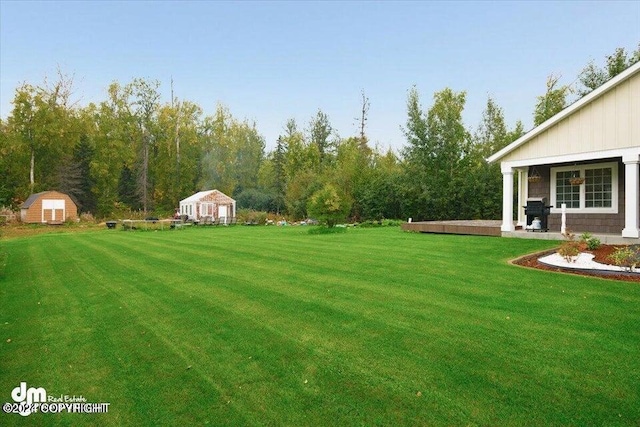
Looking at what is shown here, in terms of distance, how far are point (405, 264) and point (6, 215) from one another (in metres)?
38.0

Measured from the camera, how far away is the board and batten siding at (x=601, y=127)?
422 inches

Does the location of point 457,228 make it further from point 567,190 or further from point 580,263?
point 580,263

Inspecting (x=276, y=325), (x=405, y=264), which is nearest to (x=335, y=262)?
(x=405, y=264)

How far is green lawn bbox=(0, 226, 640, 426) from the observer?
2.88m

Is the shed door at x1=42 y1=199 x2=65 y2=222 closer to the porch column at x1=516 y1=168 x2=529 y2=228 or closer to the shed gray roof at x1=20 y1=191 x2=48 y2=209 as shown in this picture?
the shed gray roof at x1=20 y1=191 x2=48 y2=209

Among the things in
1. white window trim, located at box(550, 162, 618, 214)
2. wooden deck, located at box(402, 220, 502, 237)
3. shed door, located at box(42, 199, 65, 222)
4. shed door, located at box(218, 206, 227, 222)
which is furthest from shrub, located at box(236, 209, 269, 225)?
white window trim, located at box(550, 162, 618, 214)

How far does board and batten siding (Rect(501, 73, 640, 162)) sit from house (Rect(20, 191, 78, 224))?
3662cm

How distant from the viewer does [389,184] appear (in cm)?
2756

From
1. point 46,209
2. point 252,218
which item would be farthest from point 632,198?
point 46,209

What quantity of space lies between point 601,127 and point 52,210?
127 ft

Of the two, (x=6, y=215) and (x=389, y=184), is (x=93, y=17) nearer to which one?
(x=389, y=184)

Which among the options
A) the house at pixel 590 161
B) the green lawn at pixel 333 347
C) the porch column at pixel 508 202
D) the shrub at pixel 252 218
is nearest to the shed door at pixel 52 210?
the shrub at pixel 252 218

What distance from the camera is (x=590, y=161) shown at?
12672mm

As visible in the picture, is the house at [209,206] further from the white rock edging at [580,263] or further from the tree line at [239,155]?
the white rock edging at [580,263]
